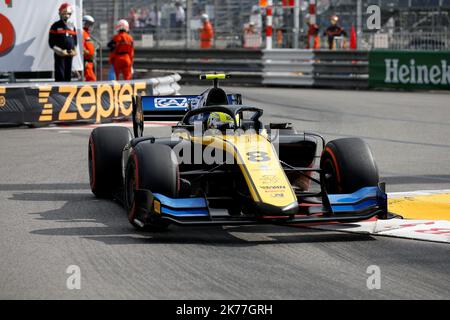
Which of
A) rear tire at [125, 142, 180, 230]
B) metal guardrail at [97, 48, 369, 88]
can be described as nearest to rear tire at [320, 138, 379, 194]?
rear tire at [125, 142, 180, 230]

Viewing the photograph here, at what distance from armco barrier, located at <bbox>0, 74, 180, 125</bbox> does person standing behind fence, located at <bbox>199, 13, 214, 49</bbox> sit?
1130 centimetres

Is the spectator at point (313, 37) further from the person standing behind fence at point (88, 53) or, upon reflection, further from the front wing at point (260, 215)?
the front wing at point (260, 215)

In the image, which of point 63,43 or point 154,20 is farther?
point 154,20

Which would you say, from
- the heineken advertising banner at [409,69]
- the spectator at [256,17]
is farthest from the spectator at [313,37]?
the heineken advertising banner at [409,69]

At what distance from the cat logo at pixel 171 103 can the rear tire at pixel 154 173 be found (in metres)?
2.48

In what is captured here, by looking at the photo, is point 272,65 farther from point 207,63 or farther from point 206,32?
point 206,32

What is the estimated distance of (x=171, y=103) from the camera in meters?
10.8

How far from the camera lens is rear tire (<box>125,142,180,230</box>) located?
8000mm

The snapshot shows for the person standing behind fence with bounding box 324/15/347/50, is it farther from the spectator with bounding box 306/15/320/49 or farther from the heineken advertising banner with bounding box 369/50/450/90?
the heineken advertising banner with bounding box 369/50/450/90

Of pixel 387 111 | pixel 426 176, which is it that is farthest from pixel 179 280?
pixel 387 111

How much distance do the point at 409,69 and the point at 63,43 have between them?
951 cm

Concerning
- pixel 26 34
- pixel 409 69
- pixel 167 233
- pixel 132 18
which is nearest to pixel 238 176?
pixel 167 233

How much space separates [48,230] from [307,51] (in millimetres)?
19625
